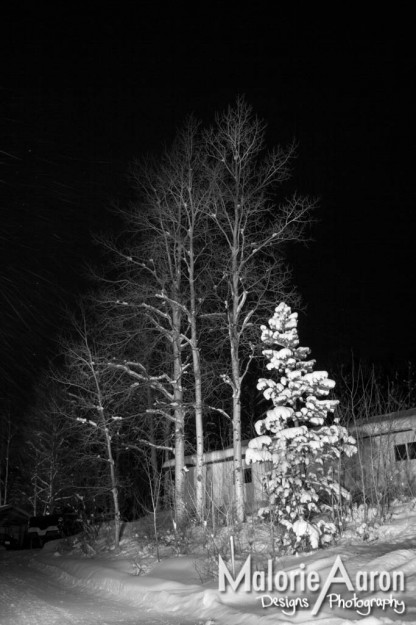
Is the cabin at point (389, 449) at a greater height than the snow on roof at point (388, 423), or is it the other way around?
the snow on roof at point (388, 423)

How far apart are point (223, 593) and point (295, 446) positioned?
3.46m

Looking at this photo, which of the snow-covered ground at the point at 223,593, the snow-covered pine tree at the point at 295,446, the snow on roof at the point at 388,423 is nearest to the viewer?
the snow-covered ground at the point at 223,593

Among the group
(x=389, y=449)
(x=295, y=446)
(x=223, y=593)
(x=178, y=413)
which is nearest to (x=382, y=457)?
(x=389, y=449)

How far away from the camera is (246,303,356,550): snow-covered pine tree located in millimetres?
12961

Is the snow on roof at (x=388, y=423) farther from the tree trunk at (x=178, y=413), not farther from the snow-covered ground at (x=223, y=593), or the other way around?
the tree trunk at (x=178, y=413)

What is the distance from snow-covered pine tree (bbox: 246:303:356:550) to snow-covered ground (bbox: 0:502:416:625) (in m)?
0.66

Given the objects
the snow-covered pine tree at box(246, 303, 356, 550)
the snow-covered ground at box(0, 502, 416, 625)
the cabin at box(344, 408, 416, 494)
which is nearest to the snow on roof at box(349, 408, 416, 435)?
the cabin at box(344, 408, 416, 494)

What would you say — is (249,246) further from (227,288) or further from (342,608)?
(342,608)

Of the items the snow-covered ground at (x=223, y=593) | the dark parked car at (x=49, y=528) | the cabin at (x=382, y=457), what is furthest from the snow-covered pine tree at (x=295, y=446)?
the dark parked car at (x=49, y=528)

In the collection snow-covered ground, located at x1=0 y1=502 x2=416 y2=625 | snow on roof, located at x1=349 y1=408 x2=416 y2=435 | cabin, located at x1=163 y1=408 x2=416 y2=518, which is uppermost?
snow on roof, located at x1=349 y1=408 x2=416 y2=435

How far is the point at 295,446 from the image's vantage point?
13.2 meters

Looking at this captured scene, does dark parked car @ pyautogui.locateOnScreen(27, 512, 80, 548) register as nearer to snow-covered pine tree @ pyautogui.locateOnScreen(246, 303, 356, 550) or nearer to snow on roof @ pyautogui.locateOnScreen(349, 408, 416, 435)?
snow on roof @ pyautogui.locateOnScreen(349, 408, 416, 435)

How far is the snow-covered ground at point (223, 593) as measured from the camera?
29.3 ft

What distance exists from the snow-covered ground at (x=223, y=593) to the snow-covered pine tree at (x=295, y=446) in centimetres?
66
